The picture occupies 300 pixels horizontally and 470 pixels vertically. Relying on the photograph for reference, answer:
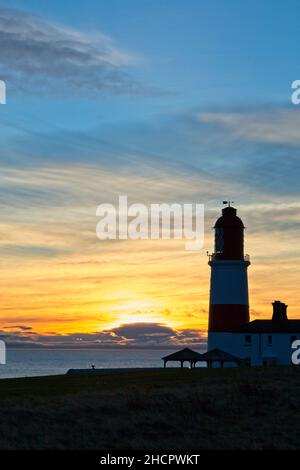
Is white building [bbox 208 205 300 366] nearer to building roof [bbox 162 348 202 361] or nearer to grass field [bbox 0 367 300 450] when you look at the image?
building roof [bbox 162 348 202 361]

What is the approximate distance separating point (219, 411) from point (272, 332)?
43274mm

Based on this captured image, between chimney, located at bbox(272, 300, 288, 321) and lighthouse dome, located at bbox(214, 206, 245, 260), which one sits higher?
lighthouse dome, located at bbox(214, 206, 245, 260)

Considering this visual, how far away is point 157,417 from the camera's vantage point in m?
29.0

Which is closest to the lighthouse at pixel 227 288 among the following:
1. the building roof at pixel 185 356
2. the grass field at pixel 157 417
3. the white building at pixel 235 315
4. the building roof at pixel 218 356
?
the white building at pixel 235 315

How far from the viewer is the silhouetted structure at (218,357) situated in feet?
217

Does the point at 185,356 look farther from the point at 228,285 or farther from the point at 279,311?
the point at 279,311

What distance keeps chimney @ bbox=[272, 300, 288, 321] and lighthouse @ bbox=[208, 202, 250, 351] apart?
4.83 metres

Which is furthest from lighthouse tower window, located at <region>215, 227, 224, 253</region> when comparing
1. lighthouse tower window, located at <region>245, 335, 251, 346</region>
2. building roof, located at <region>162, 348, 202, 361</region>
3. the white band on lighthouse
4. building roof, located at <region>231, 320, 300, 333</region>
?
building roof, located at <region>162, 348, 202, 361</region>

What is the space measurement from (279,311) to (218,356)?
10843 mm

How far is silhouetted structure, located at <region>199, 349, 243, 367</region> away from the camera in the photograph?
217ft
